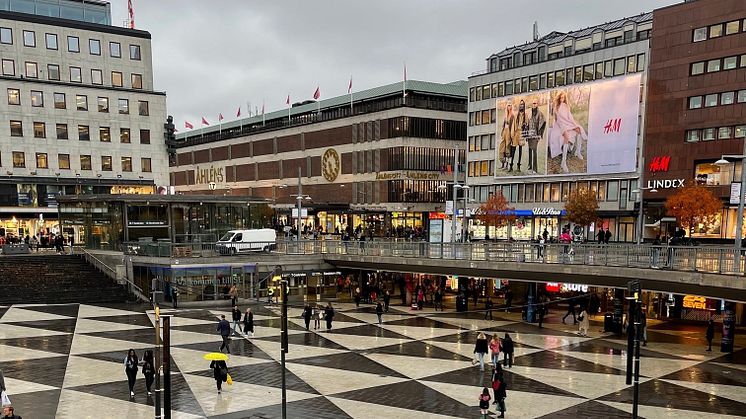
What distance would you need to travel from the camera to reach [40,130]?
52969 millimetres

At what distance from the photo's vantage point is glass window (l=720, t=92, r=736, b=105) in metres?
47.0

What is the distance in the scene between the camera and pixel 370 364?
23656 mm

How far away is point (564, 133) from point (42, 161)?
54566 millimetres

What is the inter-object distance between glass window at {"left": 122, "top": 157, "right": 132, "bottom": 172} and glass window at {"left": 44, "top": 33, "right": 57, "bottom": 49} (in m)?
12.3

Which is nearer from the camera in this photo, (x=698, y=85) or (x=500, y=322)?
(x=500, y=322)

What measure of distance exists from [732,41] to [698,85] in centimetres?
427

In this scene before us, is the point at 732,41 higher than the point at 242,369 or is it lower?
higher

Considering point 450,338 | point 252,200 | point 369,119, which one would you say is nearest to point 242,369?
point 450,338

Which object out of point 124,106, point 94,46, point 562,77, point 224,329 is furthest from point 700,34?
point 94,46

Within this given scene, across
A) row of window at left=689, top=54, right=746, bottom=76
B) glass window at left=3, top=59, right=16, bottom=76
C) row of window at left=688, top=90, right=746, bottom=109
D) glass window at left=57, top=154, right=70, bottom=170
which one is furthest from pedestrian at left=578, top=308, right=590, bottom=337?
glass window at left=3, top=59, right=16, bottom=76

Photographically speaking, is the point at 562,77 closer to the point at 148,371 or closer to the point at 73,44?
the point at 73,44

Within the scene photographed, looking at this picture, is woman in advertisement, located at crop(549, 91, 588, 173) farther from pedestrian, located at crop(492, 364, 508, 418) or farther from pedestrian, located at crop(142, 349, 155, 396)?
pedestrian, located at crop(142, 349, 155, 396)

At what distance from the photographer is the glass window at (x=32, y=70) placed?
52.4 m

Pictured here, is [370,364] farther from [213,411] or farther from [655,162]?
[655,162]
